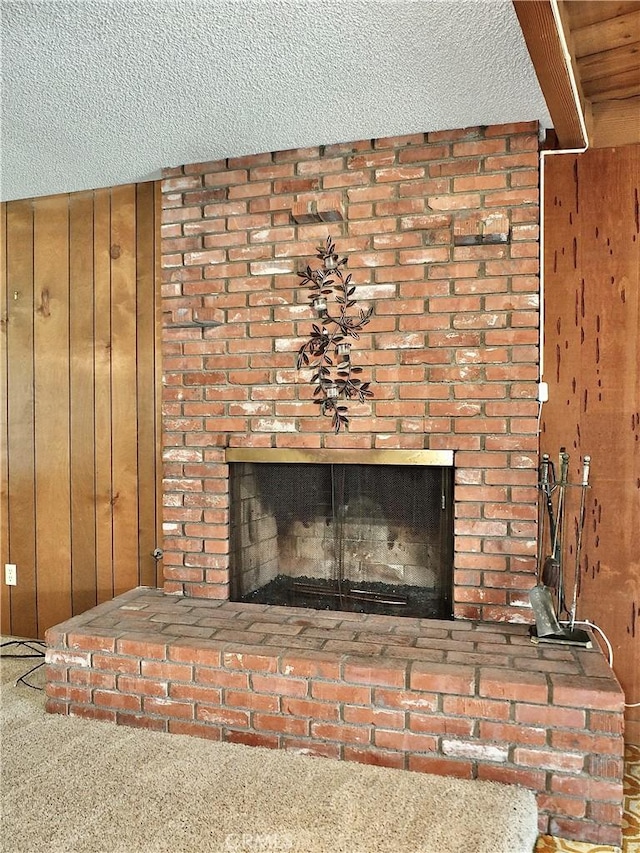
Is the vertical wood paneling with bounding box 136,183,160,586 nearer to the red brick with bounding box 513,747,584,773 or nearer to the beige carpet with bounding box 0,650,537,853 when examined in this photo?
the beige carpet with bounding box 0,650,537,853

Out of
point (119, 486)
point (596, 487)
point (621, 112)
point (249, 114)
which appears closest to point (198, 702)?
point (119, 486)

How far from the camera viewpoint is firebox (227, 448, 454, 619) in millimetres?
2482

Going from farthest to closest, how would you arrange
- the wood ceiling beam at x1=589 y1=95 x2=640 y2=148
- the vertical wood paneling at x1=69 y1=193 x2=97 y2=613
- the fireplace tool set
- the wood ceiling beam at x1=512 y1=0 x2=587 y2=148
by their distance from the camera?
the vertical wood paneling at x1=69 y1=193 x2=97 y2=613, the wood ceiling beam at x1=589 y1=95 x2=640 y2=148, the fireplace tool set, the wood ceiling beam at x1=512 y1=0 x2=587 y2=148

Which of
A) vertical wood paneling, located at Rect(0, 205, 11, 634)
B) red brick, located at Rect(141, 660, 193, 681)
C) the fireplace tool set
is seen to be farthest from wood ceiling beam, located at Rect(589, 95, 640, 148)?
vertical wood paneling, located at Rect(0, 205, 11, 634)

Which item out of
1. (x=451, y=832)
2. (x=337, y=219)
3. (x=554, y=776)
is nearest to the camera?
(x=451, y=832)

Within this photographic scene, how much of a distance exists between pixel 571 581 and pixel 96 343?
2.33 m

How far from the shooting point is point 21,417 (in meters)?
3.24

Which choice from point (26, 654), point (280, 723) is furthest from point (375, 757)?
point (26, 654)

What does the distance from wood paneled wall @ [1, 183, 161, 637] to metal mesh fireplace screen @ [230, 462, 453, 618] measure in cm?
52

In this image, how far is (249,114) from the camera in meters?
2.24

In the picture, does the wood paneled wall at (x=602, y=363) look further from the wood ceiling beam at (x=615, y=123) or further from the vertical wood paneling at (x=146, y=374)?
the vertical wood paneling at (x=146, y=374)

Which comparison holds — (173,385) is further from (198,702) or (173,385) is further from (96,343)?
(198,702)

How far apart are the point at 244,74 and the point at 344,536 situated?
1684 mm

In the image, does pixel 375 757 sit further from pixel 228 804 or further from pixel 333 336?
pixel 333 336
